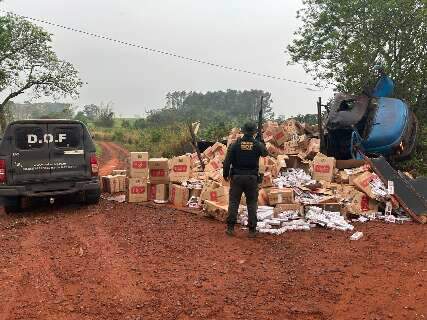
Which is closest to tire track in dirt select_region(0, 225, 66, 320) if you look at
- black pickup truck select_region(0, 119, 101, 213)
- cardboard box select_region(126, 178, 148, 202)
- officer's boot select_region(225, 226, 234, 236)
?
black pickup truck select_region(0, 119, 101, 213)

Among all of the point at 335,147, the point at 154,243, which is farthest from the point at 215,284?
the point at 335,147

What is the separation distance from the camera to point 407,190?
29.7ft

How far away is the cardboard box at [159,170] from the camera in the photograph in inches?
386

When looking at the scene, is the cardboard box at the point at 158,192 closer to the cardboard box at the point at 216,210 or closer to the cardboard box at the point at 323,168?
the cardboard box at the point at 216,210

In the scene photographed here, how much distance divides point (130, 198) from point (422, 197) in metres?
6.14

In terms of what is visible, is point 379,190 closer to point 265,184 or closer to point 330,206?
point 330,206

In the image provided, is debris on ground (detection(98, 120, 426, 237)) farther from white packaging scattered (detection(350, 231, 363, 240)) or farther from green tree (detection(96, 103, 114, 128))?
green tree (detection(96, 103, 114, 128))

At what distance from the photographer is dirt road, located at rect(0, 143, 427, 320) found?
455 centimetres

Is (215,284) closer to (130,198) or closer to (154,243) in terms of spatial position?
(154,243)

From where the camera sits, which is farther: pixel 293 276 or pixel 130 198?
pixel 130 198

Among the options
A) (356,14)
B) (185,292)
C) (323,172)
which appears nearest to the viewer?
(185,292)

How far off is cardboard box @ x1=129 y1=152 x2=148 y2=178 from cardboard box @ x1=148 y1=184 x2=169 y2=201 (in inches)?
17.1

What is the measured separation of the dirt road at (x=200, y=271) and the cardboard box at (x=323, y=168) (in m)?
2.35

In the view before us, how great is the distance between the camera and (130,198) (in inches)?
388
